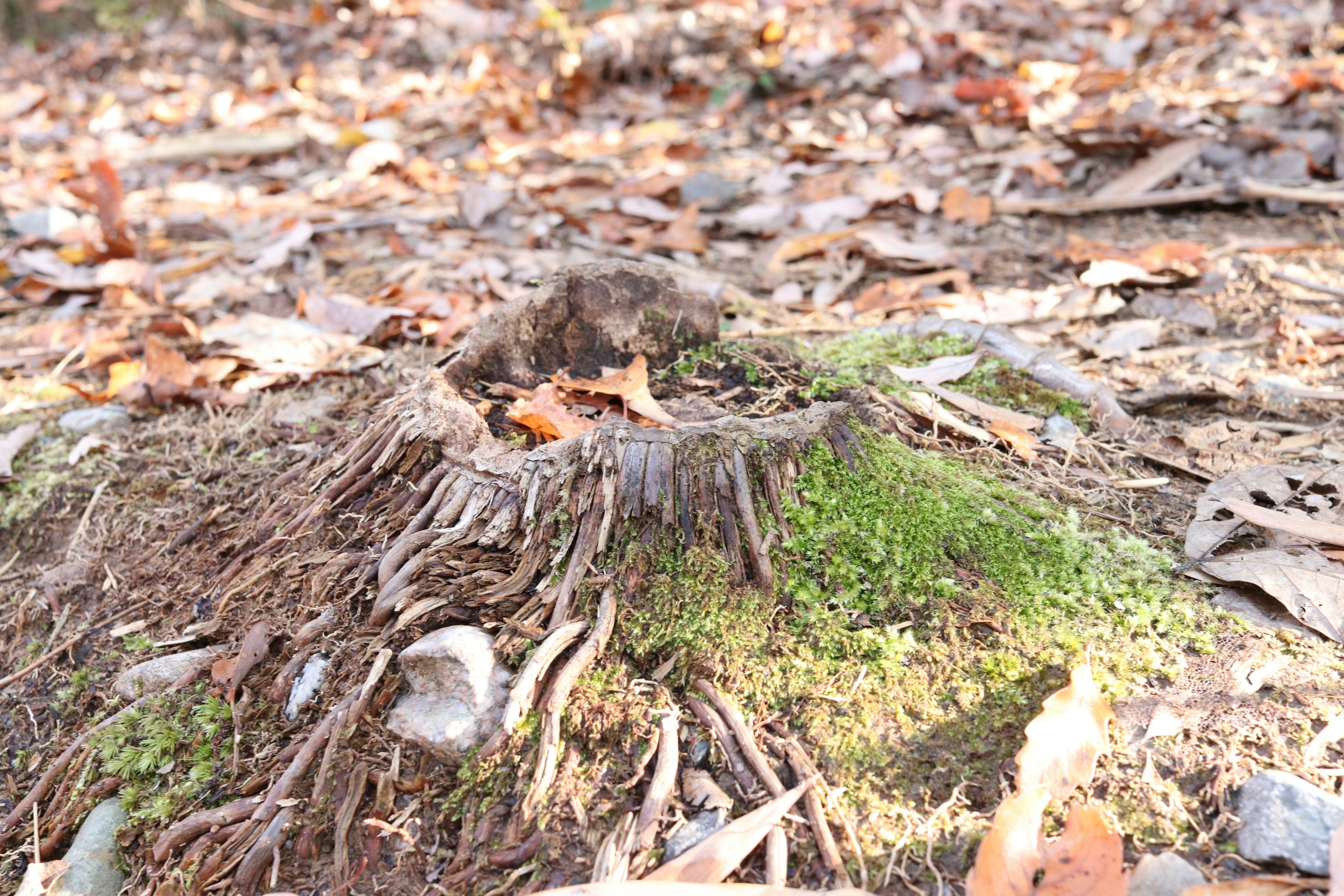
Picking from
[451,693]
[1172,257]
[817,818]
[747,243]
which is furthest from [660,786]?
[747,243]

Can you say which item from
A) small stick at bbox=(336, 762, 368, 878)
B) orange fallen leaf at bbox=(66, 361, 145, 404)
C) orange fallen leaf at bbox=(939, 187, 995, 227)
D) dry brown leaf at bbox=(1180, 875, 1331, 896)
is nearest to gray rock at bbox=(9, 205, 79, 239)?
orange fallen leaf at bbox=(66, 361, 145, 404)

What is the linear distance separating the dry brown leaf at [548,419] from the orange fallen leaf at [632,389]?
93 mm

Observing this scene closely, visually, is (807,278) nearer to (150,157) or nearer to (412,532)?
(412,532)

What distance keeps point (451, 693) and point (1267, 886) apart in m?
1.24

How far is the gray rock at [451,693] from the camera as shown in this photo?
144 centimetres

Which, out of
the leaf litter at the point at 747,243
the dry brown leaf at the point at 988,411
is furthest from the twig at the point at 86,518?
the dry brown leaf at the point at 988,411

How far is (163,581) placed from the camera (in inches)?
81.2

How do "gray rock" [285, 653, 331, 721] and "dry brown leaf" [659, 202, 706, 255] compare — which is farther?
"dry brown leaf" [659, 202, 706, 255]

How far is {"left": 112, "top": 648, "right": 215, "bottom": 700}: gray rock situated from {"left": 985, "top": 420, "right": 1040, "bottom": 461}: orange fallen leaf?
183 cm

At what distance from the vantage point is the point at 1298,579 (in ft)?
5.20

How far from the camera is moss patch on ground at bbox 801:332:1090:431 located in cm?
218

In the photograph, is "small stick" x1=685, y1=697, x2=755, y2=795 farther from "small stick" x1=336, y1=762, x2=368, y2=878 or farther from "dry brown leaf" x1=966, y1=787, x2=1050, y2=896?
"small stick" x1=336, y1=762, x2=368, y2=878

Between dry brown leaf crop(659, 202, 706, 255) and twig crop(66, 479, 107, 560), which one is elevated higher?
dry brown leaf crop(659, 202, 706, 255)

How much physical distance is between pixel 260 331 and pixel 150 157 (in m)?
3.54
